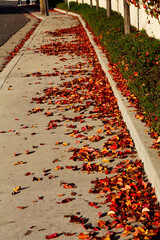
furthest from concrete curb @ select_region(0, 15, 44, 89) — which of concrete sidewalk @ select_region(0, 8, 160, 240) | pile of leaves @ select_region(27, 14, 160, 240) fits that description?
pile of leaves @ select_region(27, 14, 160, 240)

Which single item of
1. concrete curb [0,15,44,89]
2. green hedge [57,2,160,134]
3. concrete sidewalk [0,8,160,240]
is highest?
green hedge [57,2,160,134]

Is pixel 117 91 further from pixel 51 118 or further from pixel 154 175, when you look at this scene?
pixel 154 175

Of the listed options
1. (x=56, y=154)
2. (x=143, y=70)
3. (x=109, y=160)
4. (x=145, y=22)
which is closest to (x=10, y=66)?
(x=145, y=22)

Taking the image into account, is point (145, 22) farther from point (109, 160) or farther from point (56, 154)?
point (109, 160)

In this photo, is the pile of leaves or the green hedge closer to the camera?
the pile of leaves

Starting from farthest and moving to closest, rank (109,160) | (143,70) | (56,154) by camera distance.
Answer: (143,70) < (56,154) < (109,160)

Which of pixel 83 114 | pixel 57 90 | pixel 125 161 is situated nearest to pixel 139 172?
pixel 125 161

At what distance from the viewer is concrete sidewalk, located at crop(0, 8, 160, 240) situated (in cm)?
427

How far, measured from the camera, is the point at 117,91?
8297mm

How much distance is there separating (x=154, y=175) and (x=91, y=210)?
75 cm

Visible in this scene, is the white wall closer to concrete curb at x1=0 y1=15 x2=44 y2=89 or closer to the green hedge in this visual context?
the green hedge

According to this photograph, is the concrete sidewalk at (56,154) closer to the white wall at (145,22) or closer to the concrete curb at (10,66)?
the concrete curb at (10,66)

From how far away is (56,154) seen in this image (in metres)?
6.11

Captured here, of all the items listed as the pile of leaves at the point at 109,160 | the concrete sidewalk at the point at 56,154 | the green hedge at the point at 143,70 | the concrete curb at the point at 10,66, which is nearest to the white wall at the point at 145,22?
the green hedge at the point at 143,70
